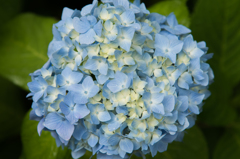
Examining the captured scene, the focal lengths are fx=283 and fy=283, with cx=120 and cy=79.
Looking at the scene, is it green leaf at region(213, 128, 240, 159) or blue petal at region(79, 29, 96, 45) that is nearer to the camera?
blue petal at region(79, 29, 96, 45)

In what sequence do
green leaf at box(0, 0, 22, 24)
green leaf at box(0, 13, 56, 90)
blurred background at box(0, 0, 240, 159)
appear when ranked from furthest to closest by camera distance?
green leaf at box(0, 0, 22, 24), green leaf at box(0, 13, 56, 90), blurred background at box(0, 0, 240, 159)

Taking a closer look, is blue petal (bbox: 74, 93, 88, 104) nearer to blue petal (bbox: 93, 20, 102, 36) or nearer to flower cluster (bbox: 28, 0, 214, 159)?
flower cluster (bbox: 28, 0, 214, 159)

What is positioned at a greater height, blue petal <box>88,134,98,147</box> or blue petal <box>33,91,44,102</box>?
blue petal <box>33,91,44,102</box>

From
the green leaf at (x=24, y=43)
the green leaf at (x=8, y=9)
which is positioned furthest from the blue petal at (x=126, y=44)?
the green leaf at (x=8, y=9)

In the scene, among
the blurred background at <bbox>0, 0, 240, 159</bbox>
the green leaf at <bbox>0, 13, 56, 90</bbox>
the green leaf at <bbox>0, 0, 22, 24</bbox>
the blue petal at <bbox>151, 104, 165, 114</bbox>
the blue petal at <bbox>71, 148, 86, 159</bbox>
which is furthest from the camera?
the green leaf at <bbox>0, 0, 22, 24</bbox>

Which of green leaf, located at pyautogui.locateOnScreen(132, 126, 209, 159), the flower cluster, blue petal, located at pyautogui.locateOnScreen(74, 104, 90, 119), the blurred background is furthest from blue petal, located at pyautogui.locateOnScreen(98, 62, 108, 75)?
green leaf, located at pyautogui.locateOnScreen(132, 126, 209, 159)

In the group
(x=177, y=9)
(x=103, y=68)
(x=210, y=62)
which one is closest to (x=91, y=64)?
(x=103, y=68)

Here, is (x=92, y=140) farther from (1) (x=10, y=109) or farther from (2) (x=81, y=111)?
Result: (1) (x=10, y=109)
